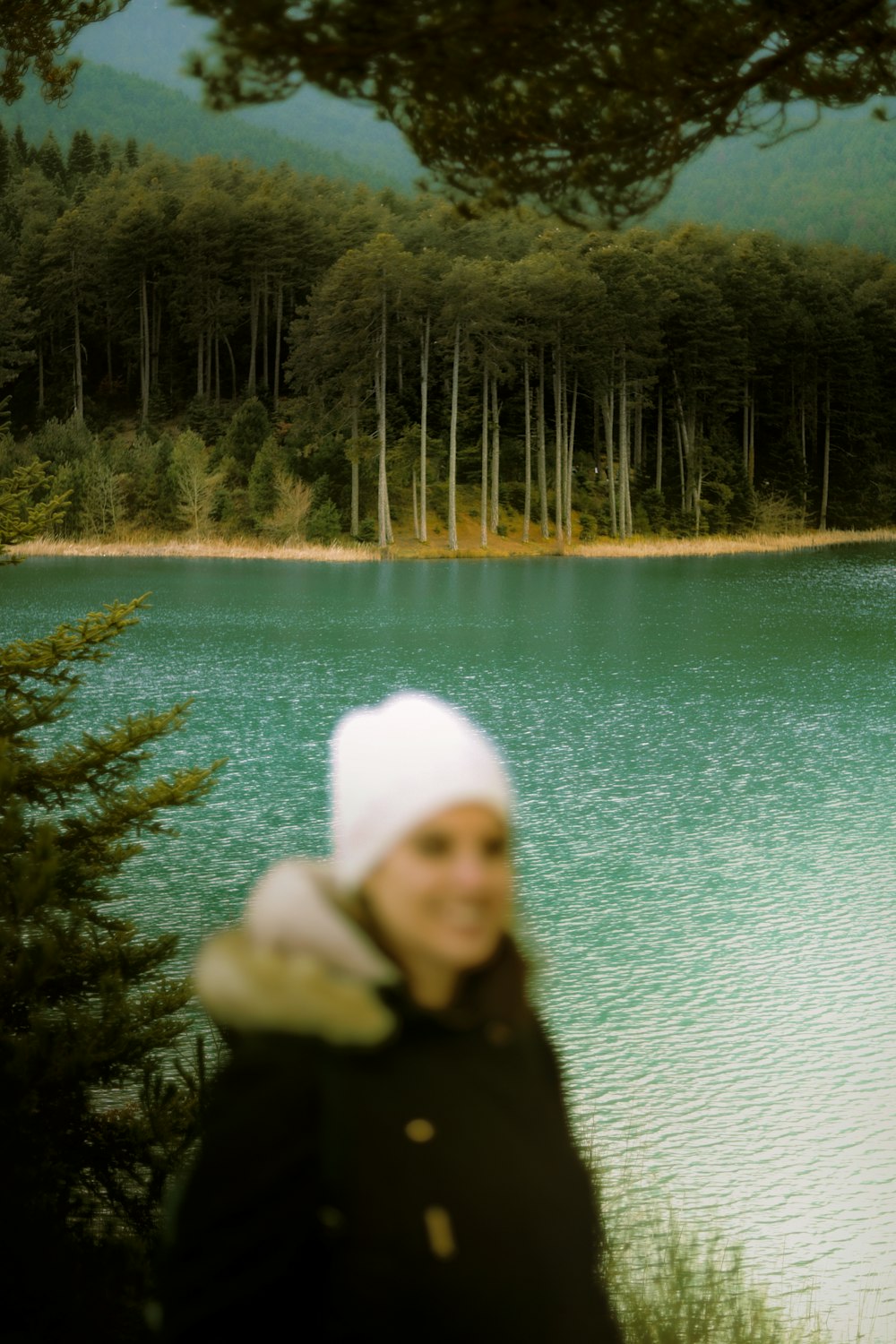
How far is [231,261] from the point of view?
2008 inches

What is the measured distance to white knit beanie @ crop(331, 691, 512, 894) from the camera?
0.84 m

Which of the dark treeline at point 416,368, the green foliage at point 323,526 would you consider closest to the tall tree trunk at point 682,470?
the dark treeline at point 416,368

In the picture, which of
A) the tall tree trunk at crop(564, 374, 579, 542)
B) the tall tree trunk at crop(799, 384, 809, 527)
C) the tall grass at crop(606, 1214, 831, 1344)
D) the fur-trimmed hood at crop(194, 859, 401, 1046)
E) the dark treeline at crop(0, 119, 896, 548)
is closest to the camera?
the fur-trimmed hood at crop(194, 859, 401, 1046)

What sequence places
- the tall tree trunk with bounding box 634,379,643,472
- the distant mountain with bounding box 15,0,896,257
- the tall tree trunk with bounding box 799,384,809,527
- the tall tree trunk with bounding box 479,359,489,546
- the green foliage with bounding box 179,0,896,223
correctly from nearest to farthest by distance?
1. the green foliage with bounding box 179,0,896,223
2. the tall tree trunk with bounding box 479,359,489,546
3. the tall tree trunk with bounding box 634,379,643,472
4. the tall tree trunk with bounding box 799,384,809,527
5. the distant mountain with bounding box 15,0,896,257

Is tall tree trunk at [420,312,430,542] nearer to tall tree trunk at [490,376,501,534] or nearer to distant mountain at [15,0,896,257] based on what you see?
tall tree trunk at [490,376,501,534]

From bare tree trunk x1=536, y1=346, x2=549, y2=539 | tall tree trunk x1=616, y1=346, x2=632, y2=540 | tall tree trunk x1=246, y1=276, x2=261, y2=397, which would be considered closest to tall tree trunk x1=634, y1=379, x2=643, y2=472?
tall tree trunk x1=616, y1=346, x2=632, y2=540

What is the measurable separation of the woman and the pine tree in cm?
154

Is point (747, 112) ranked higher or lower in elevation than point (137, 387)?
lower

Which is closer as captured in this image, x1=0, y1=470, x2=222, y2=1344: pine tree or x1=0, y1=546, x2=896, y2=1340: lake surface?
x1=0, y1=470, x2=222, y2=1344: pine tree

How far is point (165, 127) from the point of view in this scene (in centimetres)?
12781

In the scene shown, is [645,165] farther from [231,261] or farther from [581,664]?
[231,261]

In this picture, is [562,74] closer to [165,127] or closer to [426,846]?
[426,846]

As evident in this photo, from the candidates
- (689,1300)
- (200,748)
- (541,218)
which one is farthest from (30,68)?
(200,748)

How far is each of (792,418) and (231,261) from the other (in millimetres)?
22238
